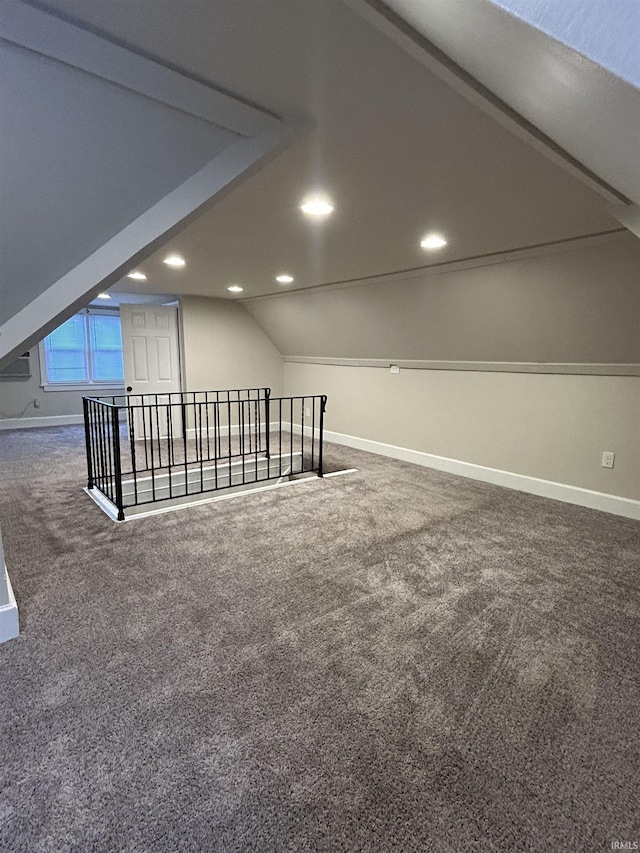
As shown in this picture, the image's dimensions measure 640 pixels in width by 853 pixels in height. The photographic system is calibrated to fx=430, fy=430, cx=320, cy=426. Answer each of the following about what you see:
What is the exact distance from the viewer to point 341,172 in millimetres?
1979

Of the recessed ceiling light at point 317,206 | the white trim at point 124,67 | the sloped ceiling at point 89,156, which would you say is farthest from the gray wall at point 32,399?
the white trim at point 124,67

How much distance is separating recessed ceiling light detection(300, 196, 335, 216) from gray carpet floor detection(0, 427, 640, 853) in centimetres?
208

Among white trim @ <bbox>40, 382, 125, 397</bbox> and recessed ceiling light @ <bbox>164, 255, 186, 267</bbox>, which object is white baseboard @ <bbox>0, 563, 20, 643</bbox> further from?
white trim @ <bbox>40, 382, 125, 397</bbox>

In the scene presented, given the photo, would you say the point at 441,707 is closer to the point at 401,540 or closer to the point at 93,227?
the point at 401,540

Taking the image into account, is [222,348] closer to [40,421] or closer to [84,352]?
[84,352]

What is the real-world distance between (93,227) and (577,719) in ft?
8.12

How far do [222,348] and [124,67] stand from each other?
5.50 m

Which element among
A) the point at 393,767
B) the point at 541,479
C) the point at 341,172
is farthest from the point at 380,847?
the point at 541,479

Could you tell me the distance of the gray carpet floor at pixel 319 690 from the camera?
3.96 feet

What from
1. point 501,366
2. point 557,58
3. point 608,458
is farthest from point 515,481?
point 557,58

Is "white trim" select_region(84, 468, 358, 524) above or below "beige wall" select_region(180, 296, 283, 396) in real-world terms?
below

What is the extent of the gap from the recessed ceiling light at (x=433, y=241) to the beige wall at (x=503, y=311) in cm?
66

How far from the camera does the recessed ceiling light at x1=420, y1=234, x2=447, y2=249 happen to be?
290 cm

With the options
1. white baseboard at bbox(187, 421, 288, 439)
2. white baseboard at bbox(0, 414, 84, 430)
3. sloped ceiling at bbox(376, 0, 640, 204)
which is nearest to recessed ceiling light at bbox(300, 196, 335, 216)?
sloped ceiling at bbox(376, 0, 640, 204)
